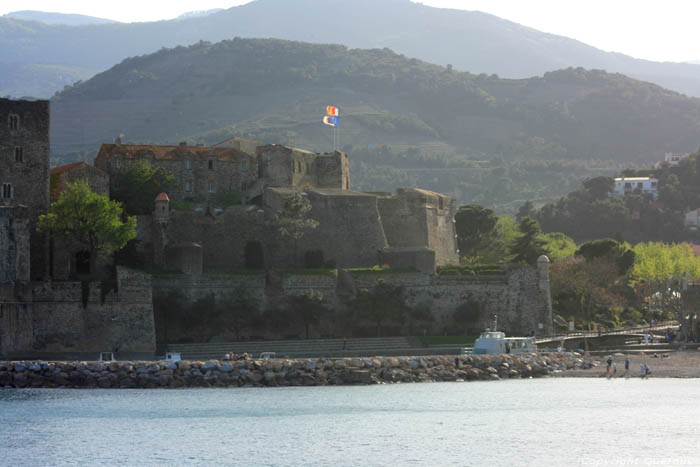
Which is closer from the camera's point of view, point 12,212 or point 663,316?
point 12,212

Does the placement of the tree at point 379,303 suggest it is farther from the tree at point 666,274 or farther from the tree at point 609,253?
the tree at point 609,253

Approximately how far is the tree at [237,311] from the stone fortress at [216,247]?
647 mm

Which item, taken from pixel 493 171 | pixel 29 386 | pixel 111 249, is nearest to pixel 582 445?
pixel 29 386

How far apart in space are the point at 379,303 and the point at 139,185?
52.5 ft

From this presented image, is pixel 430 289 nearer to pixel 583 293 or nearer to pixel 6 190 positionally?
pixel 583 293

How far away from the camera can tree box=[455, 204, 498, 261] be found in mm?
81688

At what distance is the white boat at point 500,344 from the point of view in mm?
58219

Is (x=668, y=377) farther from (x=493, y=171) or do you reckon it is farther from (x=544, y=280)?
(x=493, y=171)

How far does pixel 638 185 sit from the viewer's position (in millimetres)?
142125

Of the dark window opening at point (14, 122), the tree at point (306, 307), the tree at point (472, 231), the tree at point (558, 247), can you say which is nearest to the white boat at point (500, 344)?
the tree at point (306, 307)

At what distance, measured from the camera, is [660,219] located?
127312 millimetres

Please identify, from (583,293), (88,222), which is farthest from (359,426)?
(583,293)

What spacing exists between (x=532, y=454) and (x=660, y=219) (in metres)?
97.6

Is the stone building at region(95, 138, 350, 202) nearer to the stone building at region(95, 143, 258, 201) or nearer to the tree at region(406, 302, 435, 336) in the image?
the stone building at region(95, 143, 258, 201)
